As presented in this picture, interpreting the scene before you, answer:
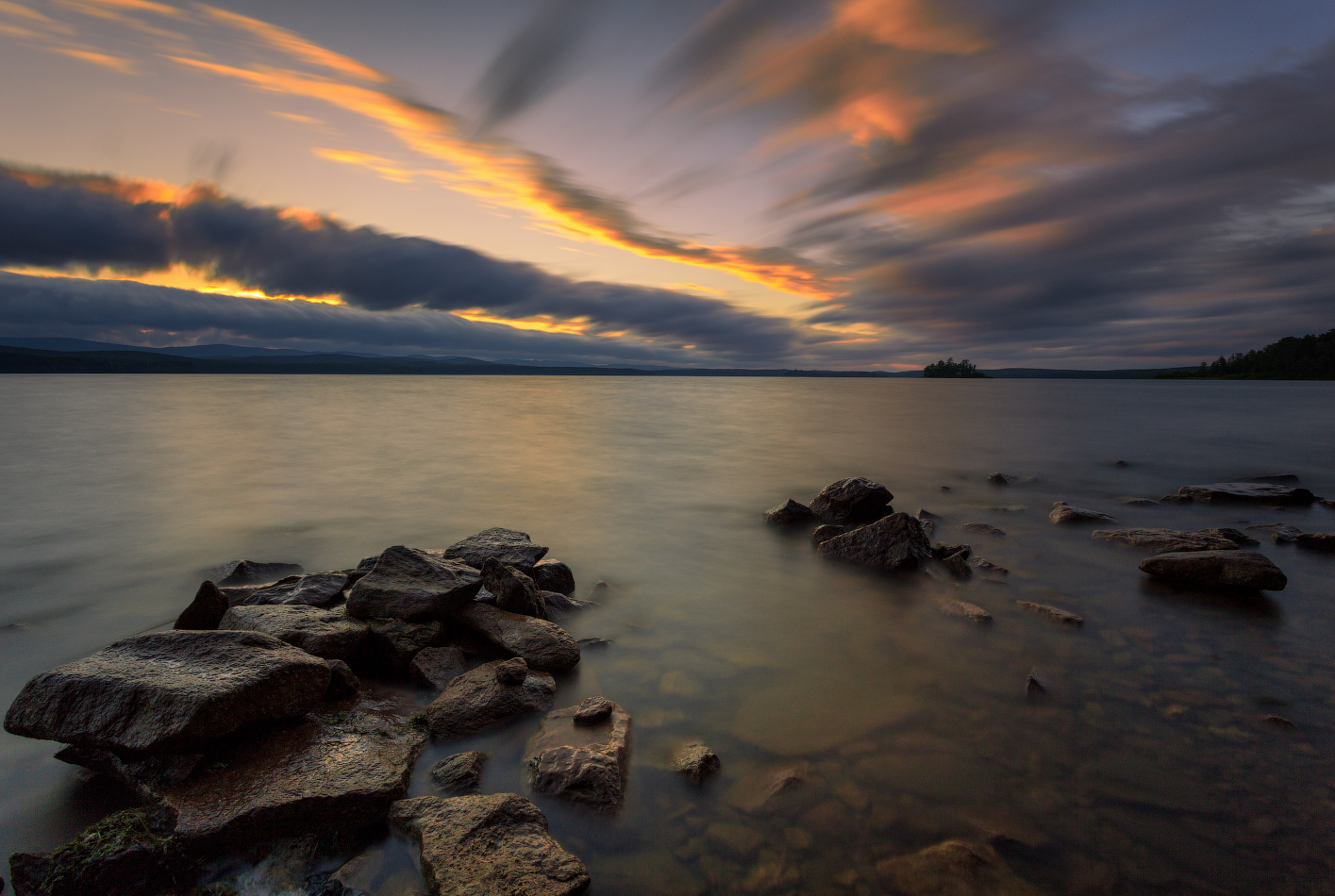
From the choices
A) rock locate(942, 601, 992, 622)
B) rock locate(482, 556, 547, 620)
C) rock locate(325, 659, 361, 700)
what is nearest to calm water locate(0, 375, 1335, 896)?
rock locate(942, 601, 992, 622)

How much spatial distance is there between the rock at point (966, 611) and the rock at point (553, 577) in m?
4.59

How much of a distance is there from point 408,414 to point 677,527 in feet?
104

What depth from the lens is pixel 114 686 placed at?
11.5ft

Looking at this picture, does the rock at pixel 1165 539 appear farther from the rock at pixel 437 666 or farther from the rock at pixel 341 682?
the rock at pixel 341 682

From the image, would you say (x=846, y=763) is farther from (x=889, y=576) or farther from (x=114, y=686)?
(x=114, y=686)

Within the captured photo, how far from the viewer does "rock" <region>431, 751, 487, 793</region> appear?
12.3 feet

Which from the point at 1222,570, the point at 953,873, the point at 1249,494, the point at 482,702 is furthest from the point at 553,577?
the point at 1249,494

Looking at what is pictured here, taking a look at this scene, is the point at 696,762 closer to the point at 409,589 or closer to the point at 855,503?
the point at 409,589

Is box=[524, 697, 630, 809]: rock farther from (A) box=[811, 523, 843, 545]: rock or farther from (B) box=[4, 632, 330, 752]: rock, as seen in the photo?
(A) box=[811, 523, 843, 545]: rock

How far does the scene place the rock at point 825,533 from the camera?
9375 millimetres

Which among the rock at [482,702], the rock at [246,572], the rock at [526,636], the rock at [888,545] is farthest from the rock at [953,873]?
the rock at [246,572]

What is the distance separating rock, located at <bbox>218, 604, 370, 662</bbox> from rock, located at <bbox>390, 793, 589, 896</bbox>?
6.53 ft

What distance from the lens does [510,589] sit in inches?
228

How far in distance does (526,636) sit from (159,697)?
2.62m
